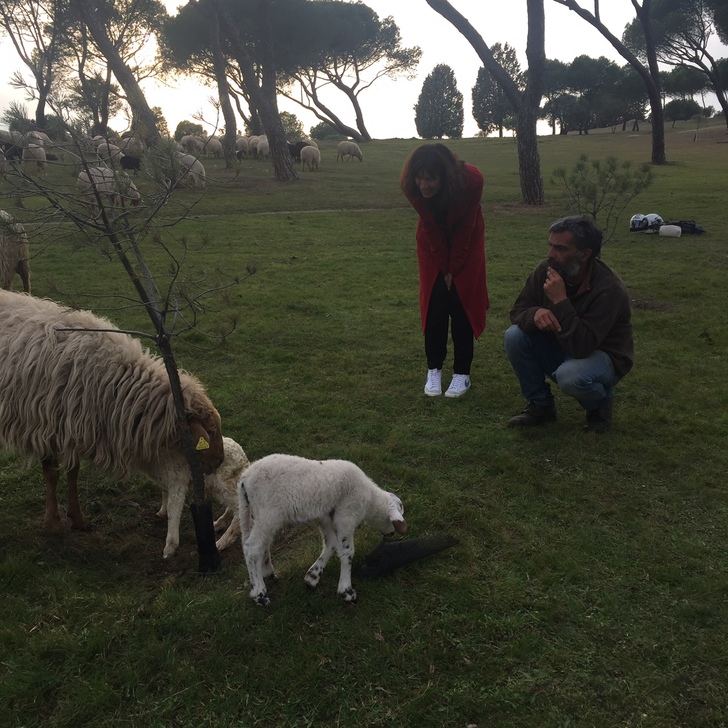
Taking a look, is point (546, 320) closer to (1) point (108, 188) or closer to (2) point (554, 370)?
(2) point (554, 370)

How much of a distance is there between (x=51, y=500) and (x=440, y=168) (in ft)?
11.6

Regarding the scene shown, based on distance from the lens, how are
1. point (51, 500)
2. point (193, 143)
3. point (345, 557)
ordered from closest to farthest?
1. point (345, 557)
2. point (51, 500)
3. point (193, 143)

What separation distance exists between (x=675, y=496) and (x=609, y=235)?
32.3 ft

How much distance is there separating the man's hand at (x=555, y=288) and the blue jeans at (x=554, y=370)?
0.47 m

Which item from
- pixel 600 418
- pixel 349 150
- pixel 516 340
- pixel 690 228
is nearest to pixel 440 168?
pixel 516 340

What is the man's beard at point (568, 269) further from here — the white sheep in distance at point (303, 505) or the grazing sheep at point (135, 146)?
the grazing sheep at point (135, 146)

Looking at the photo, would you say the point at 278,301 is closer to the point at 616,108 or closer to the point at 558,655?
the point at 558,655

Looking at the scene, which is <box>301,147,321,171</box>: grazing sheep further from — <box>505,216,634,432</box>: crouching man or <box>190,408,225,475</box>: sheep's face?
<box>190,408,225,475</box>: sheep's face

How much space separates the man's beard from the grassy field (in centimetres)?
121

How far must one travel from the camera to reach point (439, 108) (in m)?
62.3

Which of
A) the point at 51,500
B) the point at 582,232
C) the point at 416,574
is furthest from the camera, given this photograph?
the point at 582,232

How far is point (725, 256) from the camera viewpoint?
1022cm

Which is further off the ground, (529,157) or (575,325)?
(529,157)

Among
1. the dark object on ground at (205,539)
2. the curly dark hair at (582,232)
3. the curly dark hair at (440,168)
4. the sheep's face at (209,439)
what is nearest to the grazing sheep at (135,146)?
the sheep's face at (209,439)
